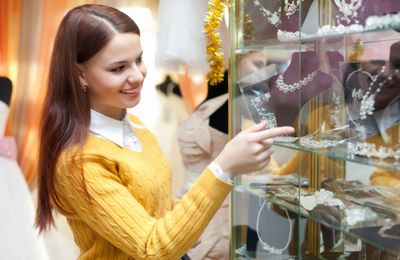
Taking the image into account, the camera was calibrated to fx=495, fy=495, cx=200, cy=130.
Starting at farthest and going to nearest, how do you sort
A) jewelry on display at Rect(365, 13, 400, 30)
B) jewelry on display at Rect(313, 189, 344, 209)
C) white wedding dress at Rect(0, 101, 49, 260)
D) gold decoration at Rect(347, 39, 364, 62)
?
1. white wedding dress at Rect(0, 101, 49, 260)
2. jewelry on display at Rect(313, 189, 344, 209)
3. gold decoration at Rect(347, 39, 364, 62)
4. jewelry on display at Rect(365, 13, 400, 30)

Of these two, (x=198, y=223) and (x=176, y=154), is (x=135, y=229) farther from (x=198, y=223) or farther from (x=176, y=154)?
(x=176, y=154)

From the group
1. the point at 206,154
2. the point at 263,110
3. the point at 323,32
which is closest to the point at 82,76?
the point at 263,110

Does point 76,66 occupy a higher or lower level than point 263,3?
lower

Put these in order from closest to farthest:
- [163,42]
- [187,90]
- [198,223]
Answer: [198,223], [163,42], [187,90]

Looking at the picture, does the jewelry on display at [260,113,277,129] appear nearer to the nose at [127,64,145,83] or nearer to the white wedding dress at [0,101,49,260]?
the nose at [127,64,145,83]

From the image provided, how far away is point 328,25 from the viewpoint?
0.99 m

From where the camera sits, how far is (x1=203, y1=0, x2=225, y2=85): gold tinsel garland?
1.31m

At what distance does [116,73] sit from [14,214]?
1.18m

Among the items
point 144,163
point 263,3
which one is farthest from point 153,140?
point 263,3

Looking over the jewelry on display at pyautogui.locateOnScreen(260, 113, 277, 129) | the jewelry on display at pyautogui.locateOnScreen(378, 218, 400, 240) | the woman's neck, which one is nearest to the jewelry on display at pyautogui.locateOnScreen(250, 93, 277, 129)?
the jewelry on display at pyautogui.locateOnScreen(260, 113, 277, 129)

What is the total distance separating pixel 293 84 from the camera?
107 centimetres

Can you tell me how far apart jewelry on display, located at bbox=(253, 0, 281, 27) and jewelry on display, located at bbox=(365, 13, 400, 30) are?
11.3 inches

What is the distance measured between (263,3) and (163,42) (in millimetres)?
623

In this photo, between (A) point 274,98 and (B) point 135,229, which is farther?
→ (A) point 274,98
